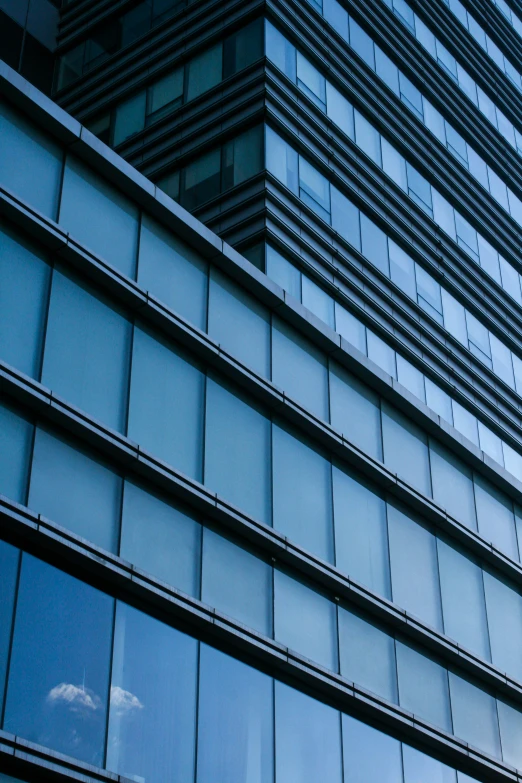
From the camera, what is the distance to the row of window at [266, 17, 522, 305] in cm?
3656

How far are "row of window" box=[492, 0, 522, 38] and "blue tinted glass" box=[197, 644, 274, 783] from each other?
37712mm

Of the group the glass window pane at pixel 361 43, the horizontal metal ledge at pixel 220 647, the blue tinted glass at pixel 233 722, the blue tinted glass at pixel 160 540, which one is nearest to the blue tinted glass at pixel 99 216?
the blue tinted glass at pixel 160 540

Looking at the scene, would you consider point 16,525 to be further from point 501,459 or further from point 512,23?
point 512,23

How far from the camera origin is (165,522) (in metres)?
22.5

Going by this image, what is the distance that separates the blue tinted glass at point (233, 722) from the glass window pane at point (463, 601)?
7.21 metres

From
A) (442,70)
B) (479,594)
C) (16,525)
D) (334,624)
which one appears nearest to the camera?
(16,525)

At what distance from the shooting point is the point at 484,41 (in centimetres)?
5056

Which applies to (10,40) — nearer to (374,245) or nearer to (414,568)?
(374,245)

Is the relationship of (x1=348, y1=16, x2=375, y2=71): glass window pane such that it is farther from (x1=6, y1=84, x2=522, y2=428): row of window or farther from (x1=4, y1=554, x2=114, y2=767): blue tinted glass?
(x1=4, y1=554, x2=114, y2=767): blue tinted glass

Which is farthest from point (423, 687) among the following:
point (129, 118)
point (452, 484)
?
point (129, 118)

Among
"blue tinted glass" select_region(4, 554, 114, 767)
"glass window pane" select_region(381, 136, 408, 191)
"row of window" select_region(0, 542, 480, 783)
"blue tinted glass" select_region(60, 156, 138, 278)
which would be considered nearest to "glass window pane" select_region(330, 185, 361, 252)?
"glass window pane" select_region(381, 136, 408, 191)

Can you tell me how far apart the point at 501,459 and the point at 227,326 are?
16687 mm

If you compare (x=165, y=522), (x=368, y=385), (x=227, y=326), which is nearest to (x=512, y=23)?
(x=368, y=385)

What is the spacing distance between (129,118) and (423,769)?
20.7 meters
